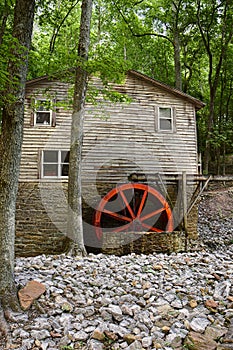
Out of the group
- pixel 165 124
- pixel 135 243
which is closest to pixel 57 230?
pixel 135 243

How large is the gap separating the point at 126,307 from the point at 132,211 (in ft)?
25.3

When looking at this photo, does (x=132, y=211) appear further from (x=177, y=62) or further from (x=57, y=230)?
(x=177, y=62)

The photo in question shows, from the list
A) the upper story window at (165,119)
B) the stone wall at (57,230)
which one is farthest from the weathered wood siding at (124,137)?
the stone wall at (57,230)

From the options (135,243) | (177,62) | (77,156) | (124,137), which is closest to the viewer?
(77,156)

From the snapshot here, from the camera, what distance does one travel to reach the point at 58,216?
32.7 feet

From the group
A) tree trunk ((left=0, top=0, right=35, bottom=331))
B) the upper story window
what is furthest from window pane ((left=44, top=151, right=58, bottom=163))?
tree trunk ((left=0, top=0, right=35, bottom=331))

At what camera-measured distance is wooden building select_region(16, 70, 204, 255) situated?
9.91 m

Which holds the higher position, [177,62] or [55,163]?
[177,62]

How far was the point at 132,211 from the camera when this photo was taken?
446 inches

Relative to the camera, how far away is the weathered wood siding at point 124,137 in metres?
10.9

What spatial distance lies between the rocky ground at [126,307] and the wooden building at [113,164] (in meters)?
4.53

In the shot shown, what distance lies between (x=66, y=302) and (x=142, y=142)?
8.55 metres

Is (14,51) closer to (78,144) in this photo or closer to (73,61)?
(73,61)

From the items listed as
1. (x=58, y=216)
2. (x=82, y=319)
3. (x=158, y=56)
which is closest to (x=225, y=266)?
(x=82, y=319)
